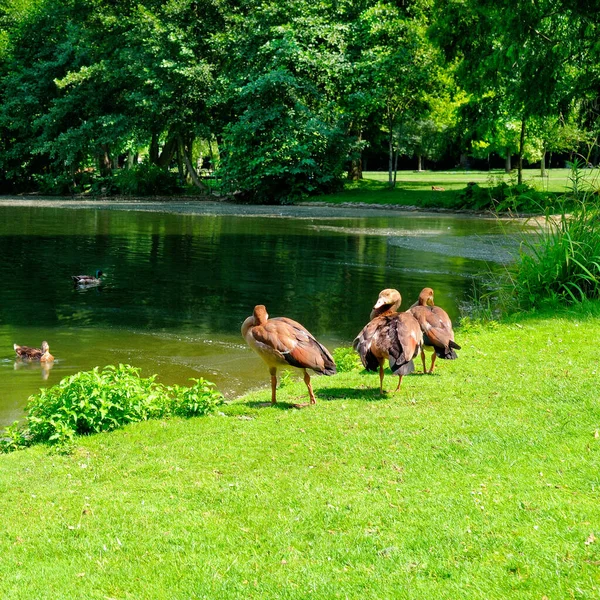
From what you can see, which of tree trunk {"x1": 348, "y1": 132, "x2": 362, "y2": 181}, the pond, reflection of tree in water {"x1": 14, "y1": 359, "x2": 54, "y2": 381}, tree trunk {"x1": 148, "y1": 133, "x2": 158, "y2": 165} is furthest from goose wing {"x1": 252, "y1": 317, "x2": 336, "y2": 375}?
tree trunk {"x1": 148, "y1": 133, "x2": 158, "y2": 165}

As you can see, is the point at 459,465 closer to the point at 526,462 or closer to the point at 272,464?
the point at 526,462

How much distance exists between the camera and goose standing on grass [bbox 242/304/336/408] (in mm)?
8203

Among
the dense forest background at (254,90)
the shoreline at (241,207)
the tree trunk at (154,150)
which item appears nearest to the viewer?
the shoreline at (241,207)

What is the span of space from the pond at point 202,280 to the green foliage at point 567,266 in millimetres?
1008

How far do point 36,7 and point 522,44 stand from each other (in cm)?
4565

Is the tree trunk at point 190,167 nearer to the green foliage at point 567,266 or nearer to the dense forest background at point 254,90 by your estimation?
the dense forest background at point 254,90

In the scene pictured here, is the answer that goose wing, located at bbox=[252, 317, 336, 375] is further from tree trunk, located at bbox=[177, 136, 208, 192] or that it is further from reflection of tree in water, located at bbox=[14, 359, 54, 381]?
tree trunk, located at bbox=[177, 136, 208, 192]

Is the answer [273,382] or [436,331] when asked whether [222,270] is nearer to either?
[436,331]

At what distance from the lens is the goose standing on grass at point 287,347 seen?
26.9 feet

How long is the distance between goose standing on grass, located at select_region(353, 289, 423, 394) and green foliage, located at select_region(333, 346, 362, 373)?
2033mm

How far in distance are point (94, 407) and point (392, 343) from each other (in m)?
2.95

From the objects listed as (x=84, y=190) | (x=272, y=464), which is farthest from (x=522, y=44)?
(x=84, y=190)

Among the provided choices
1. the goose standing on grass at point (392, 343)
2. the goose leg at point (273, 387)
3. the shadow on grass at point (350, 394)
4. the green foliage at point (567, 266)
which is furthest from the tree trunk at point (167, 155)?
the goose standing on grass at point (392, 343)

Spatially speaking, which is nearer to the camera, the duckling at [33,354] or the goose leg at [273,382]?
the goose leg at [273,382]
